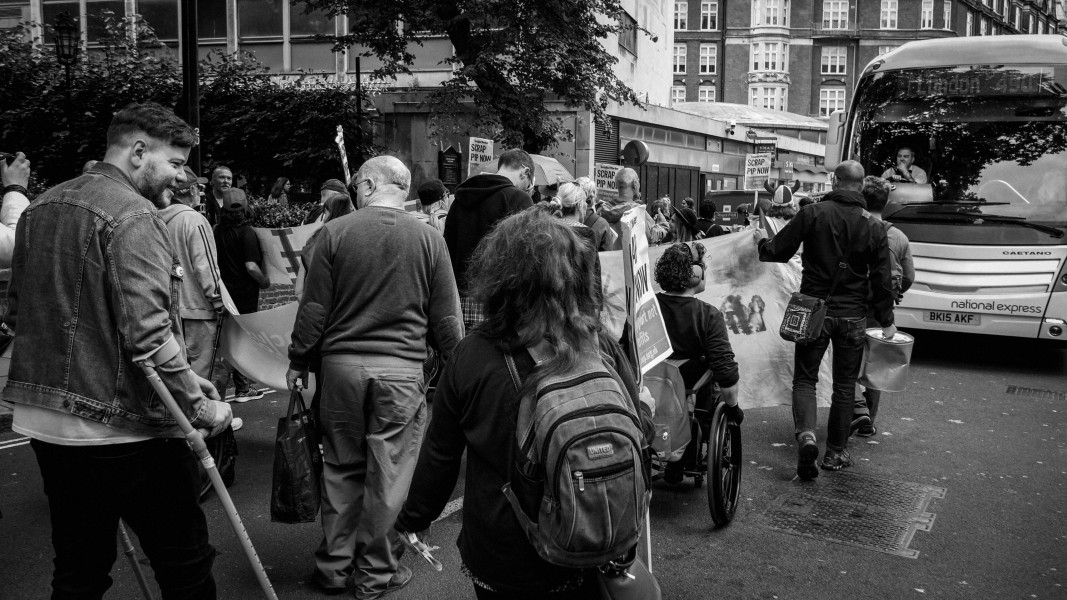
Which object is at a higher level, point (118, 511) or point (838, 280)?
point (838, 280)

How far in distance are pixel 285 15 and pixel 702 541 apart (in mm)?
19919

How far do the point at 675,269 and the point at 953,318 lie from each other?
6397 millimetres

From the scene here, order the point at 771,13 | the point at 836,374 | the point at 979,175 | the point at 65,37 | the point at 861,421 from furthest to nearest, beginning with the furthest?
the point at 771,13, the point at 65,37, the point at 979,175, the point at 861,421, the point at 836,374

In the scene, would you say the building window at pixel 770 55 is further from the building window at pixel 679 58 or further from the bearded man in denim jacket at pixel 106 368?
the bearded man in denim jacket at pixel 106 368

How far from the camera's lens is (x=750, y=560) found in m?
4.66

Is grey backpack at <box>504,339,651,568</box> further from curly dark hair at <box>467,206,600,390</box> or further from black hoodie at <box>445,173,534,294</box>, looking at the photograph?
black hoodie at <box>445,173,534,294</box>

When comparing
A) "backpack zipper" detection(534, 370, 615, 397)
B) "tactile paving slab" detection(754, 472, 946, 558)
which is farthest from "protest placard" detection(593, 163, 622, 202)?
"backpack zipper" detection(534, 370, 615, 397)

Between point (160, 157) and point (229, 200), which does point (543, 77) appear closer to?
point (229, 200)

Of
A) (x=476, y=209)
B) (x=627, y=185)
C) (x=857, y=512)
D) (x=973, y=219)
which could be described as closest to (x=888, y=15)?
(x=973, y=219)

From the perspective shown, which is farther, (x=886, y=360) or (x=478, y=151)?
(x=478, y=151)

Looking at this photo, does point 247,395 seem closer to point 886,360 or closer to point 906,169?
point 886,360

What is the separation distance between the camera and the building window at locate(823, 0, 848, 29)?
7744 centimetres

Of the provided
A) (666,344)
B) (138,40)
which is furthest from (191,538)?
(138,40)

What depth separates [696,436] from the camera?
17.5 ft
